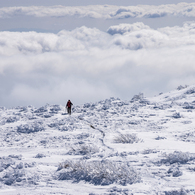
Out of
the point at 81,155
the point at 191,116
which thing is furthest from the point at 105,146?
the point at 191,116

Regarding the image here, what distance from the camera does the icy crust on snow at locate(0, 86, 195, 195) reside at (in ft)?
20.6

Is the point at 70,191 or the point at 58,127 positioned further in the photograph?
the point at 58,127

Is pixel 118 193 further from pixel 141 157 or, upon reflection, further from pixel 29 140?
pixel 29 140

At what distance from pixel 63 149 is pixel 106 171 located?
4321 mm

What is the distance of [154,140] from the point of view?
38.3 feet

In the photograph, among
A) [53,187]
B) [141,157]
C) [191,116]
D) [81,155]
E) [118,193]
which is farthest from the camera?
[191,116]

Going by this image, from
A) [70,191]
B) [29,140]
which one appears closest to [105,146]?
[29,140]

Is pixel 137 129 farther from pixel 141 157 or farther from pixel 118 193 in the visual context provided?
pixel 118 193

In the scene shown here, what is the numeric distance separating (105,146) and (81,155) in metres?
1.74

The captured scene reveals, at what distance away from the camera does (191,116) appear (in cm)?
1761

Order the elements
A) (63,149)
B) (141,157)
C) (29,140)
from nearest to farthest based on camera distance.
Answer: (141,157) < (63,149) < (29,140)

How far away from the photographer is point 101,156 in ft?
30.0

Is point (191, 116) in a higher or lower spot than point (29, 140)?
higher

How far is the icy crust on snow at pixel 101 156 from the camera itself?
629cm
